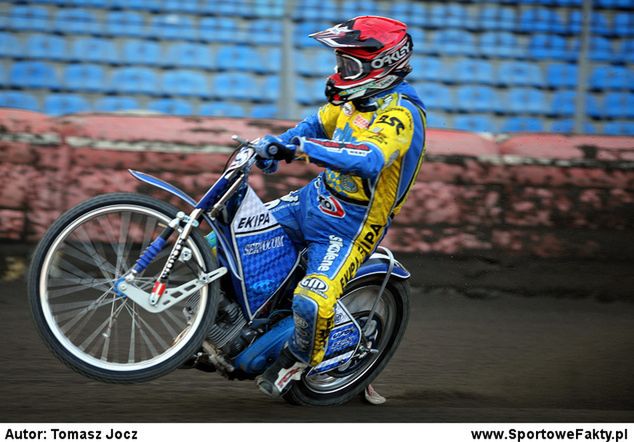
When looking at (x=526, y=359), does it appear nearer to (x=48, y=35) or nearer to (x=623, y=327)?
(x=623, y=327)

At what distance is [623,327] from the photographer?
7520 millimetres

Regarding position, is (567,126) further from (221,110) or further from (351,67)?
(351,67)

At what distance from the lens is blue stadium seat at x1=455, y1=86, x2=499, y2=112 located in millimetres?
9570

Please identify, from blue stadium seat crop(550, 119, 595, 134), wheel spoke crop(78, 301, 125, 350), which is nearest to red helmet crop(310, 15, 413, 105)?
wheel spoke crop(78, 301, 125, 350)

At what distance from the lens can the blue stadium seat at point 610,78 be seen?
385 inches

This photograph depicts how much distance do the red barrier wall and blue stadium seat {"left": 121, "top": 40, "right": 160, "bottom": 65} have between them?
1.38m

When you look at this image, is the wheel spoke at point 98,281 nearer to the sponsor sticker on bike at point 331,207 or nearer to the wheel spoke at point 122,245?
the wheel spoke at point 122,245

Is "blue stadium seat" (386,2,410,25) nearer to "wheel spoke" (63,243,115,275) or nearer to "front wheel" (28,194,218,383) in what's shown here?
"front wheel" (28,194,218,383)

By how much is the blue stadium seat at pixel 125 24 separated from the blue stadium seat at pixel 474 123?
9.57ft

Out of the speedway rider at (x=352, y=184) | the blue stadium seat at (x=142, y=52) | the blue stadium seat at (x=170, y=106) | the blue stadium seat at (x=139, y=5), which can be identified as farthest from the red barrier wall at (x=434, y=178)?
the speedway rider at (x=352, y=184)

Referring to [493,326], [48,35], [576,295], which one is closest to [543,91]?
[576,295]

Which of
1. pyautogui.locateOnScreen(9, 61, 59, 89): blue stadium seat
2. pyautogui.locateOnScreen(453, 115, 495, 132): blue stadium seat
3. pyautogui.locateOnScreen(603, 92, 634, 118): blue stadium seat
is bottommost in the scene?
pyautogui.locateOnScreen(453, 115, 495, 132): blue stadium seat

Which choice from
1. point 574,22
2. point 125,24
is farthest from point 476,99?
point 125,24

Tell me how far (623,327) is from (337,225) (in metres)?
3.41
